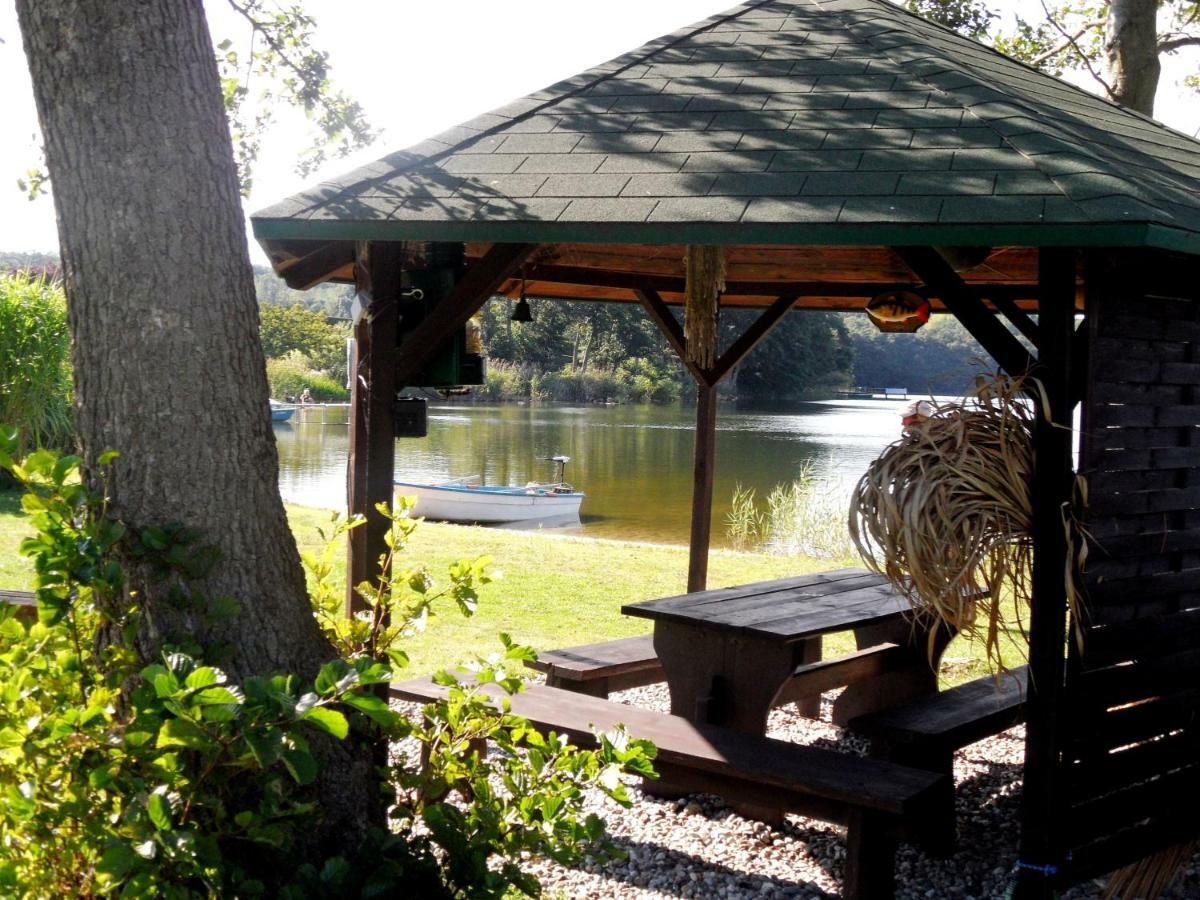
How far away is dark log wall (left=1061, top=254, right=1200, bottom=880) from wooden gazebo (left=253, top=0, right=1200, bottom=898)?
0.04 ft

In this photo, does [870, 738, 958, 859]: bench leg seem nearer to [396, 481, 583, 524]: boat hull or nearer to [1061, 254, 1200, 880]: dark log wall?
[1061, 254, 1200, 880]: dark log wall

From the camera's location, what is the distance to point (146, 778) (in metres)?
2.59

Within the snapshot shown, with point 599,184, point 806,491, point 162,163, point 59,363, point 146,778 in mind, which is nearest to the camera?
point 146,778

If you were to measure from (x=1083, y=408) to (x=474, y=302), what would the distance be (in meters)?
2.08

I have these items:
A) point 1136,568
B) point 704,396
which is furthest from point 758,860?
point 704,396

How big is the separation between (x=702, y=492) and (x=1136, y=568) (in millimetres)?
3670

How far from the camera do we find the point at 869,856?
154 inches

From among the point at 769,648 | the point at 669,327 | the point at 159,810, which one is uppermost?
the point at 669,327

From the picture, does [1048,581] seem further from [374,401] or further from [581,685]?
[374,401]

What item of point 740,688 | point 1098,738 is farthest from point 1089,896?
point 740,688

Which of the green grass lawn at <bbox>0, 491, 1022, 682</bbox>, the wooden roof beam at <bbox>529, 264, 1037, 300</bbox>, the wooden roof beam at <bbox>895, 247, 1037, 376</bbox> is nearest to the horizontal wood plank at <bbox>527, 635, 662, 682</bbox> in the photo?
the green grass lawn at <bbox>0, 491, 1022, 682</bbox>

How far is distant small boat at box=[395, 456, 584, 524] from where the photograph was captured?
1772 centimetres

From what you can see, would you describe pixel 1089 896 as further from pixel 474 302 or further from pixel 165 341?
pixel 165 341

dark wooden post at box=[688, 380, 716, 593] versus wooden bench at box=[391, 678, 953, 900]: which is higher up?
dark wooden post at box=[688, 380, 716, 593]
